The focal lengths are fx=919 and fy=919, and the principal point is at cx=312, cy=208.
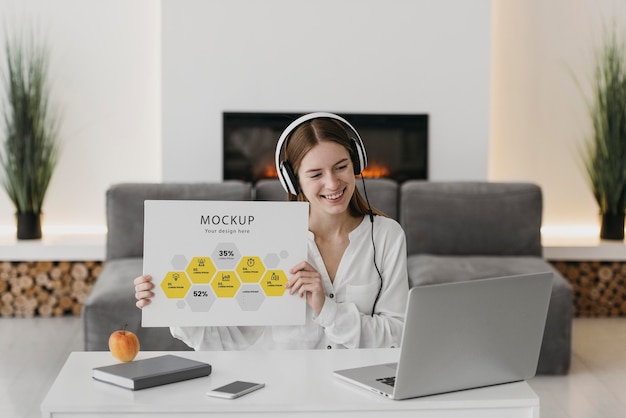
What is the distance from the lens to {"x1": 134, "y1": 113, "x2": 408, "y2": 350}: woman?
7.88ft

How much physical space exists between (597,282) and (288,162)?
3.32 metres

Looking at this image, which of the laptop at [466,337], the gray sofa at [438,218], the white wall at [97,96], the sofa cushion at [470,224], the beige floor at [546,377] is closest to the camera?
the laptop at [466,337]

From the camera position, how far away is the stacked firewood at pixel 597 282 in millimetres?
5309

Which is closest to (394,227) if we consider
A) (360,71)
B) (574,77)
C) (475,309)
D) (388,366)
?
(388,366)

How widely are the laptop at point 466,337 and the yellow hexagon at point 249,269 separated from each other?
34 centimetres

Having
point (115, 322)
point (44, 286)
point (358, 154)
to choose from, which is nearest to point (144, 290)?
point (358, 154)

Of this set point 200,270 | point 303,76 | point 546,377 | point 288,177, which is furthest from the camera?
point 303,76

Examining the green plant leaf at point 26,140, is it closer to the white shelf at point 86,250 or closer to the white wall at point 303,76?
the white shelf at point 86,250

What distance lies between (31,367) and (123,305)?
61cm

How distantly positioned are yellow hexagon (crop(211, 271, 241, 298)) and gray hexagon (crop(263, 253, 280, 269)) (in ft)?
0.26

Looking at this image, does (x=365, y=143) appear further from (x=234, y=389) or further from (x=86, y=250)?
(x=234, y=389)

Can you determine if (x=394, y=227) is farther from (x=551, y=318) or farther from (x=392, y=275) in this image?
(x=551, y=318)

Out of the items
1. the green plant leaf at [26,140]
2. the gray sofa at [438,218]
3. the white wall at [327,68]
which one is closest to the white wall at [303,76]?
the white wall at [327,68]

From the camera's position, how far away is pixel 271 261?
86.4 inches
